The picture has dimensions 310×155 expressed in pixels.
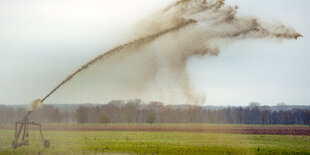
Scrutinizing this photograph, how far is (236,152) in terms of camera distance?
26.2 m

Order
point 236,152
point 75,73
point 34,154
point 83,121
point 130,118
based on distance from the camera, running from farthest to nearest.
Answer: point 130,118, point 83,121, point 236,152, point 75,73, point 34,154

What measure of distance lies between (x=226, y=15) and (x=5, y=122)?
64.5 metres

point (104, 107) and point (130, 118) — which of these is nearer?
point (130, 118)

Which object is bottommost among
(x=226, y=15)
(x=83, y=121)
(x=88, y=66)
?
(x=83, y=121)

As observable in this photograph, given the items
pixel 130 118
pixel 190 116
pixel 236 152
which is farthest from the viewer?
pixel 190 116

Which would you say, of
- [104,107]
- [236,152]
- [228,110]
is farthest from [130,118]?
[236,152]

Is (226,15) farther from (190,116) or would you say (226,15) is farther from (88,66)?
(190,116)

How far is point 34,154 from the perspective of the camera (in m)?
22.0

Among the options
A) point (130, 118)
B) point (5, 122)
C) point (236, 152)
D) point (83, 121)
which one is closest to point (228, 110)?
point (130, 118)

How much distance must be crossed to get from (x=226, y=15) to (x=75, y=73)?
11859 millimetres

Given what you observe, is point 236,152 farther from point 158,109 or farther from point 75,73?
point 158,109

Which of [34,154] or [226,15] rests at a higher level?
[226,15]

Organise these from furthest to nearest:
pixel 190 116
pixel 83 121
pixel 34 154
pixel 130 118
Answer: pixel 190 116 < pixel 130 118 < pixel 83 121 < pixel 34 154

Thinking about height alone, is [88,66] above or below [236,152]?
above
